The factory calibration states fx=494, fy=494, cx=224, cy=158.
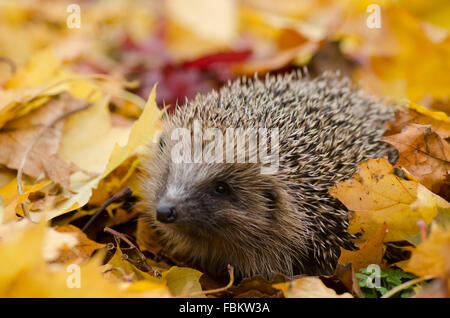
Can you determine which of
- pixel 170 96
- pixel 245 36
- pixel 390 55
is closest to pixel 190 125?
pixel 170 96

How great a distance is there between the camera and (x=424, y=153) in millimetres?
2303

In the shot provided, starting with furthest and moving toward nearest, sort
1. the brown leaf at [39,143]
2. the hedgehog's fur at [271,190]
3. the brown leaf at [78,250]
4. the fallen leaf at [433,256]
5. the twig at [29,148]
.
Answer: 1. the brown leaf at [39,143]
2. the hedgehog's fur at [271,190]
3. the twig at [29,148]
4. the brown leaf at [78,250]
5. the fallen leaf at [433,256]

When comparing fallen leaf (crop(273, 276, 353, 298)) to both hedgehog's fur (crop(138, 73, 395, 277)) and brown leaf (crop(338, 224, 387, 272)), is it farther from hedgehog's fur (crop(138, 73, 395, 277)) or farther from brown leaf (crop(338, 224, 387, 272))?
hedgehog's fur (crop(138, 73, 395, 277))

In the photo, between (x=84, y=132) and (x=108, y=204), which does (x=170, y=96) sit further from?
(x=108, y=204)

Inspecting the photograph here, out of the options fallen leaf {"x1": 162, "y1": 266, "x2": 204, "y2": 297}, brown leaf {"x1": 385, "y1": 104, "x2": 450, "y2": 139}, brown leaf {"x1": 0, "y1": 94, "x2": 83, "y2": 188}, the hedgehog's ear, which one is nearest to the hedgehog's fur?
the hedgehog's ear

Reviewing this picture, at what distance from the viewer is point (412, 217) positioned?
2064 millimetres

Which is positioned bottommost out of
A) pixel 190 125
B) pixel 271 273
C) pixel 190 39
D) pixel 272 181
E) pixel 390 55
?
pixel 271 273

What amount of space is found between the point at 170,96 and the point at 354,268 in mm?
Answer: 2329

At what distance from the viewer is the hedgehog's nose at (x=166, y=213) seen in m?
2.21

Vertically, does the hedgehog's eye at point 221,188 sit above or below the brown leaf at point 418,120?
below

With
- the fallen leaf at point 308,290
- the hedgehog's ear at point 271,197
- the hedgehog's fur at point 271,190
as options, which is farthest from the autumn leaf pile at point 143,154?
the hedgehog's ear at point 271,197

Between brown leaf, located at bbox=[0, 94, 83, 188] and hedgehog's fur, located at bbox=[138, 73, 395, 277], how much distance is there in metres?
0.50

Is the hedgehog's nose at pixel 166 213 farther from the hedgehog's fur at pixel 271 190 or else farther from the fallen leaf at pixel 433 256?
the fallen leaf at pixel 433 256

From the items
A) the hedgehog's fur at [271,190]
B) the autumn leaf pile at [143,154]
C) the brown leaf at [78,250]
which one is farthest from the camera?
the hedgehog's fur at [271,190]
